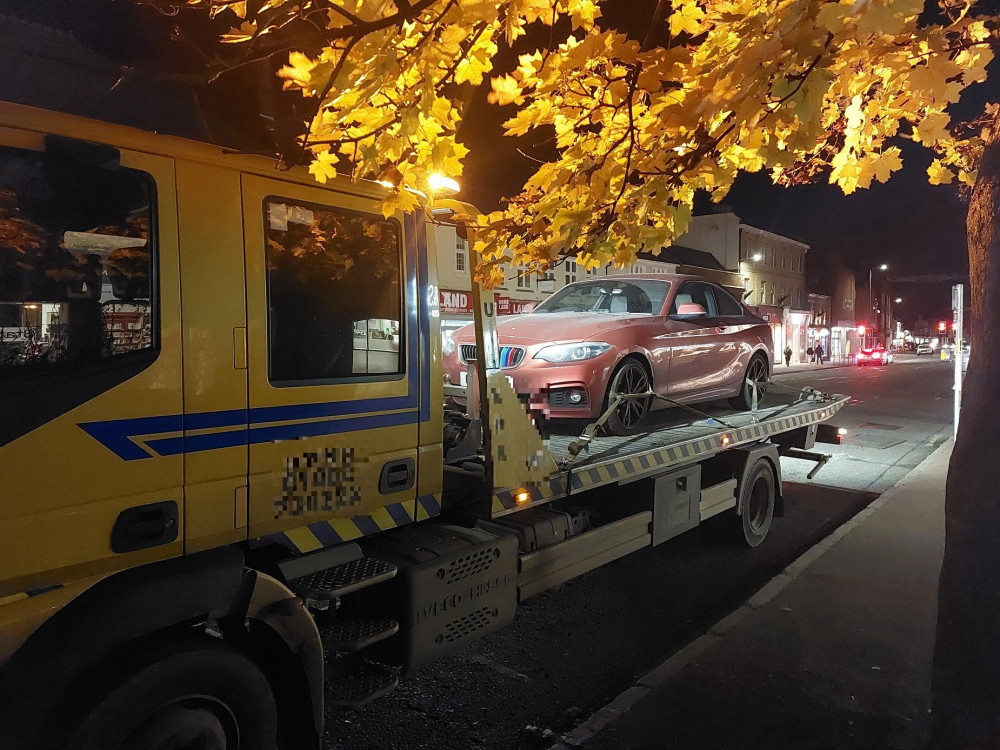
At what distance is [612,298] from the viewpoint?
21.6 feet

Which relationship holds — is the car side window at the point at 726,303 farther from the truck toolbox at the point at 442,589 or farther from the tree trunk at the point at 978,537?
the truck toolbox at the point at 442,589

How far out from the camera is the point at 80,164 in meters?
2.26

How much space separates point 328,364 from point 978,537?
284 cm

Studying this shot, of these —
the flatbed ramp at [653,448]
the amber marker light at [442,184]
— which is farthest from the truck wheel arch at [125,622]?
the amber marker light at [442,184]

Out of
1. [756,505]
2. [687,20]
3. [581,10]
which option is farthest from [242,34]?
[756,505]

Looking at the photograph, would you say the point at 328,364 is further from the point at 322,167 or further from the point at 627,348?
the point at 627,348

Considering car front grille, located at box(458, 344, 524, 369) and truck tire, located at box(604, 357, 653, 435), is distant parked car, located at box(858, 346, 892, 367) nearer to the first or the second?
truck tire, located at box(604, 357, 653, 435)

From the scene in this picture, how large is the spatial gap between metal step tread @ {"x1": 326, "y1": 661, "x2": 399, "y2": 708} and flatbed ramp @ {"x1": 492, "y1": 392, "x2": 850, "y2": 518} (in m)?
1.01

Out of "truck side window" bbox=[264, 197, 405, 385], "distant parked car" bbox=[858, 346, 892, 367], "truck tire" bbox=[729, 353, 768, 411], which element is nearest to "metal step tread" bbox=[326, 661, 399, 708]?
"truck side window" bbox=[264, 197, 405, 385]

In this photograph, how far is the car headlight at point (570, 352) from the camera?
17.3 ft

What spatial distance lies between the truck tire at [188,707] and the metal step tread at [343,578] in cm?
36

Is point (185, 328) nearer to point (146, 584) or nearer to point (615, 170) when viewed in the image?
point (146, 584)

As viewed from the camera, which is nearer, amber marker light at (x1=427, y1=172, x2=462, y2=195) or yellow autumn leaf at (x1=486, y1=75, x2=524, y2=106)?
amber marker light at (x1=427, y1=172, x2=462, y2=195)

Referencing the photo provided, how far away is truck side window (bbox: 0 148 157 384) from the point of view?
7.02ft
